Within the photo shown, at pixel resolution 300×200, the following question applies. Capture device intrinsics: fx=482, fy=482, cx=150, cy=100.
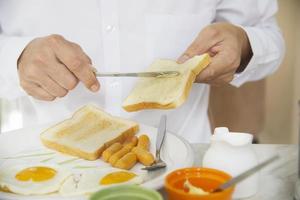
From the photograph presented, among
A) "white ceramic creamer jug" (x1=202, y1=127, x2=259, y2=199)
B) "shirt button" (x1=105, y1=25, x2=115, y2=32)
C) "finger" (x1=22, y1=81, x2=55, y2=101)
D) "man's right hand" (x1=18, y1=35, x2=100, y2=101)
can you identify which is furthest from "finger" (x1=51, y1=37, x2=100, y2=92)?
"white ceramic creamer jug" (x1=202, y1=127, x2=259, y2=199)

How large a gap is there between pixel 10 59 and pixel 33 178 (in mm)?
426

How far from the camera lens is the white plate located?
0.76 m

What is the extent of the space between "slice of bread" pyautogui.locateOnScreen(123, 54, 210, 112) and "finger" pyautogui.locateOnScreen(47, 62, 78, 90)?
16 cm

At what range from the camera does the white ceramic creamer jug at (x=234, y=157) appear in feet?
2.54

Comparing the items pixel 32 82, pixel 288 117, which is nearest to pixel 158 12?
pixel 32 82

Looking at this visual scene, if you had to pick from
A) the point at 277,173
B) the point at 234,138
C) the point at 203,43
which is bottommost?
the point at 277,173

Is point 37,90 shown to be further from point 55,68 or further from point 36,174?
point 36,174

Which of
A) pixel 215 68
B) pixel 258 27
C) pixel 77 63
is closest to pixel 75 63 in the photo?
pixel 77 63

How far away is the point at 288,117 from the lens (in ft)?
9.19

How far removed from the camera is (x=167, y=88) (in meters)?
1.13

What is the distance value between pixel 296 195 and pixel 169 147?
10.5 inches

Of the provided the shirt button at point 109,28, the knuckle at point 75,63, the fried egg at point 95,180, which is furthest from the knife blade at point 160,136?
the shirt button at point 109,28

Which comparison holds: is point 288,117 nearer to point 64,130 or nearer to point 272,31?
point 272,31

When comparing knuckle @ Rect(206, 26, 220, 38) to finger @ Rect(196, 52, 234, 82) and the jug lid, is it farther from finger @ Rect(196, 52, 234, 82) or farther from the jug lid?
the jug lid
